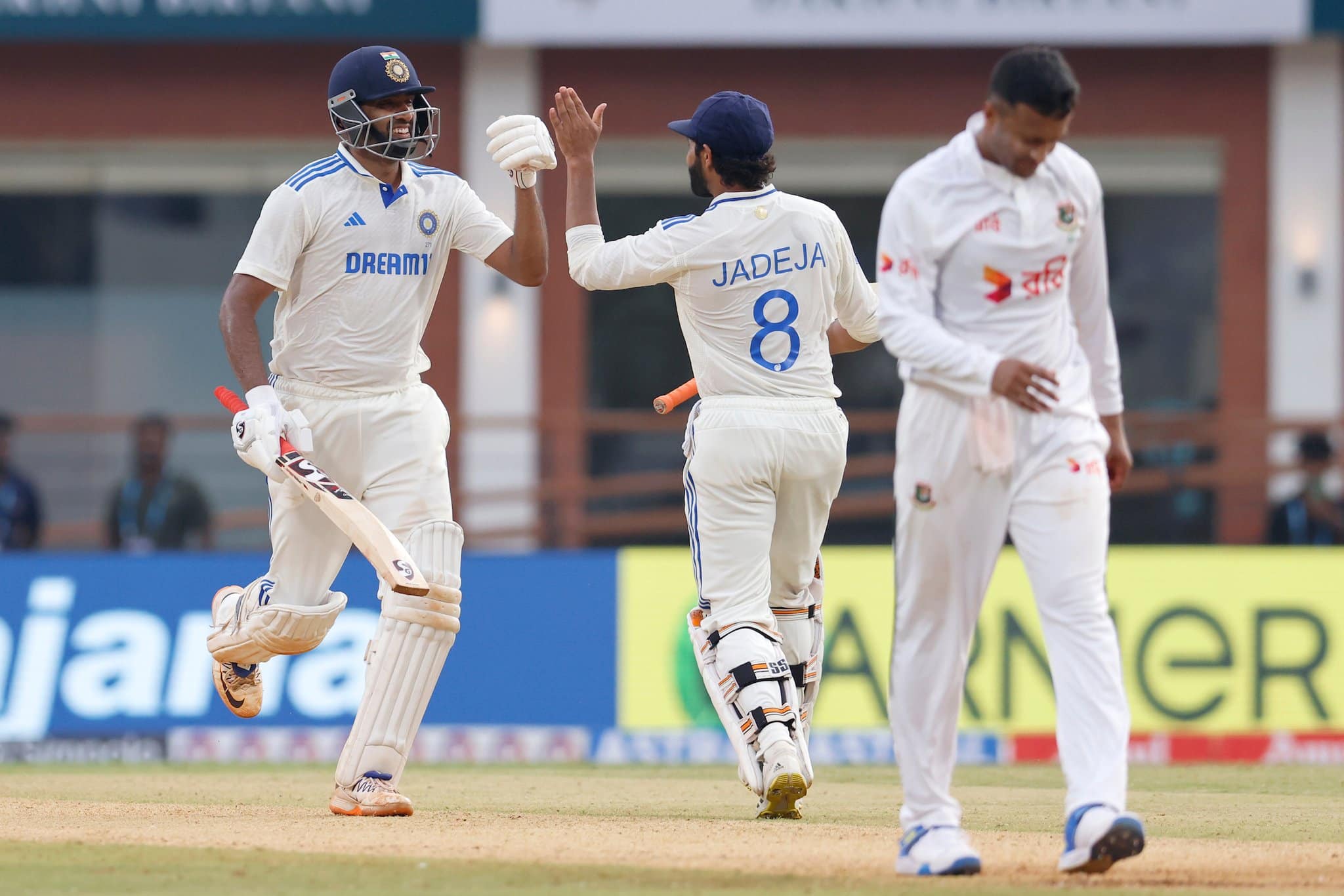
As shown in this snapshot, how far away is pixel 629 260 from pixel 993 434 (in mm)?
1873

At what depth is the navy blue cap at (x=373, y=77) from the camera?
22.9ft

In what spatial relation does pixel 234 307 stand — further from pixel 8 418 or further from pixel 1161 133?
pixel 1161 133

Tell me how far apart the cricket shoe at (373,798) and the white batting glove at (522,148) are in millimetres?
2137

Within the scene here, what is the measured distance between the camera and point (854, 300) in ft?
23.5

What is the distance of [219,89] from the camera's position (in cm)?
1762

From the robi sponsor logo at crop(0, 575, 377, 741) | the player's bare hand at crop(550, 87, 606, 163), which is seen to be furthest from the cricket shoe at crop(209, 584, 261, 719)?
the robi sponsor logo at crop(0, 575, 377, 741)

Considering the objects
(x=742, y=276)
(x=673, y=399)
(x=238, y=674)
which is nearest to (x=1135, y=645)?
(x=673, y=399)

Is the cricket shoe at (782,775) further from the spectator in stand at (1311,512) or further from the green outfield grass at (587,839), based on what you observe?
the spectator in stand at (1311,512)

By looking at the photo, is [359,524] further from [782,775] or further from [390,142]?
[782,775]

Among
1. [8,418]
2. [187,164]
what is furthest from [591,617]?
[187,164]

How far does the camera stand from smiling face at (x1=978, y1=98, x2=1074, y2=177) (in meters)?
5.28

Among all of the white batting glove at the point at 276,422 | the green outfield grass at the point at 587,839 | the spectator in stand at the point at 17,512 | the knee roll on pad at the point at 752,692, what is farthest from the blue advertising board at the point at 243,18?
the knee roll on pad at the point at 752,692

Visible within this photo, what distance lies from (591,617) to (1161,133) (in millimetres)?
8106

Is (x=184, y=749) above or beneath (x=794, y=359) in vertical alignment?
beneath
